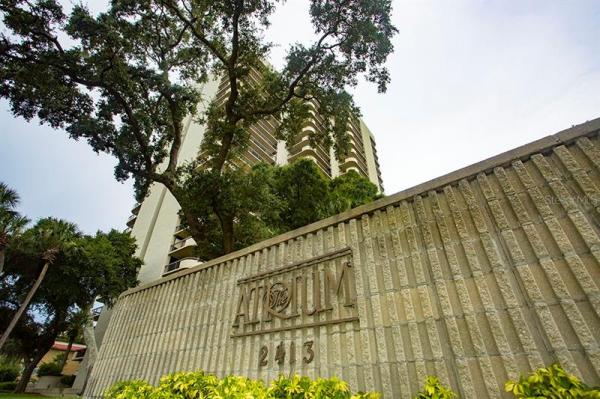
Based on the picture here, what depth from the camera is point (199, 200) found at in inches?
415

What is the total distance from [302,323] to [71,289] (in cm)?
2092

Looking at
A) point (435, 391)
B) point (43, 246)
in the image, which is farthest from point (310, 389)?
point (43, 246)

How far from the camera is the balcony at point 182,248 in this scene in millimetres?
29219

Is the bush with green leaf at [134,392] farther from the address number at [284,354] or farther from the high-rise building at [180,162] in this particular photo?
the high-rise building at [180,162]

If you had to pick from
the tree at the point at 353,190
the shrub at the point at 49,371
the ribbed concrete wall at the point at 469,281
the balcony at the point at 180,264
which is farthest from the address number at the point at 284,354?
the shrub at the point at 49,371

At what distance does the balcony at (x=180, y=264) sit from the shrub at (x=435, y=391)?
2503 cm

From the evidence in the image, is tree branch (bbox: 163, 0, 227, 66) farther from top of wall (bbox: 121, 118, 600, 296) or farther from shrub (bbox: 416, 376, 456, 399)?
shrub (bbox: 416, 376, 456, 399)

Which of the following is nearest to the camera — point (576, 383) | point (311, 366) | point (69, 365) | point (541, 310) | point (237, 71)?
point (576, 383)

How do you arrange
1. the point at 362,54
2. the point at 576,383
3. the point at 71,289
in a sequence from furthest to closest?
the point at 71,289
the point at 362,54
the point at 576,383

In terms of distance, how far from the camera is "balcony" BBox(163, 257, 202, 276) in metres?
26.7

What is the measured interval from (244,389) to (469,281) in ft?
9.66

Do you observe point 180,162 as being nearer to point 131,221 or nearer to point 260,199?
point 131,221

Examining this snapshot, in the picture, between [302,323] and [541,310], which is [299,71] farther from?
[541,310]

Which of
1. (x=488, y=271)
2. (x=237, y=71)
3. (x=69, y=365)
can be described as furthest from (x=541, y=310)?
(x=69, y=365)
